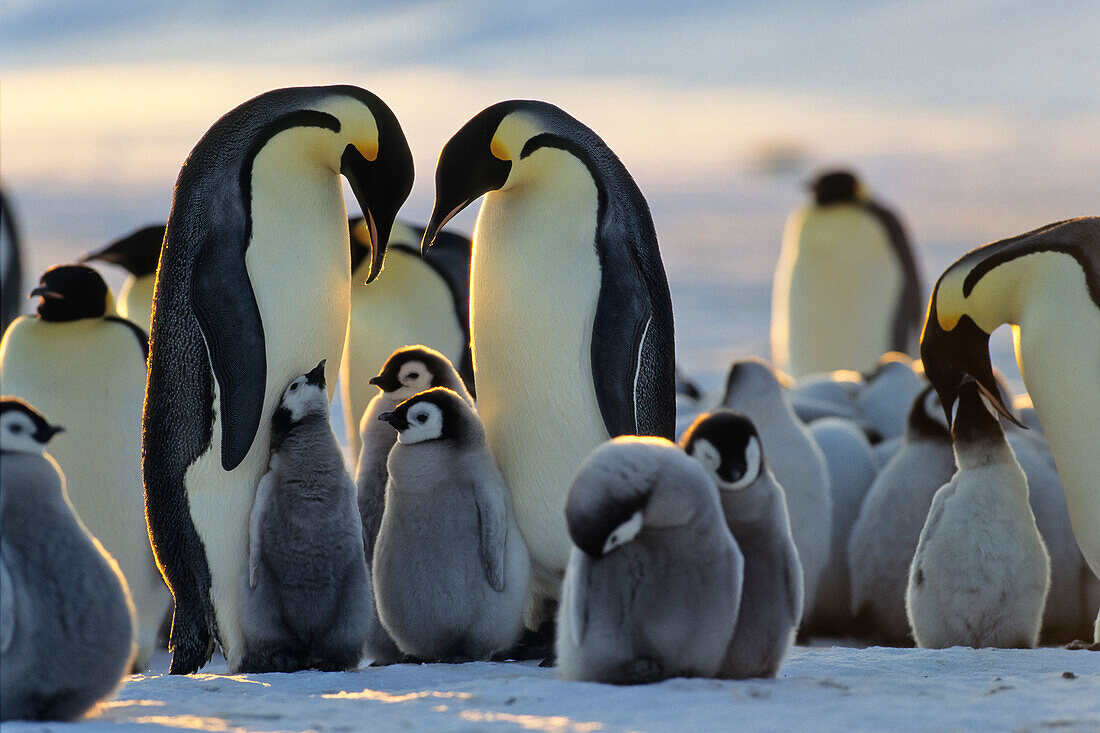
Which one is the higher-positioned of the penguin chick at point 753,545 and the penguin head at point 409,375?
the penguin head at point 409,375

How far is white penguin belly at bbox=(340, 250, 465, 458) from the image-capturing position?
5715mm

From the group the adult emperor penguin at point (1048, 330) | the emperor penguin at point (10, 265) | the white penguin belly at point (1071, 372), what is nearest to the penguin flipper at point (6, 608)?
the adult emperor penguin at point (1048, 330)

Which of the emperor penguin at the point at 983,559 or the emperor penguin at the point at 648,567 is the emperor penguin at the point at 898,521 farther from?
the emperor penguin at the point at 648,567

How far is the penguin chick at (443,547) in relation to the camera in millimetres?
3717

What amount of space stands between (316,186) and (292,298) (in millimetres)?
348

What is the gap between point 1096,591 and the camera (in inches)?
205

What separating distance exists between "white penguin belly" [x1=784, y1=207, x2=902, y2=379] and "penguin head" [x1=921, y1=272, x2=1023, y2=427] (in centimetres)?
784

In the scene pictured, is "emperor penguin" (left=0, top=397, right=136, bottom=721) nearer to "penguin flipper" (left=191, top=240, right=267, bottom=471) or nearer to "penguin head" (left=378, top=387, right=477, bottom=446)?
"penguin flipper" (left=191, top=240, right=267, bottom=471)

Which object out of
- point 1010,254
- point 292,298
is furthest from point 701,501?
point 1010,254

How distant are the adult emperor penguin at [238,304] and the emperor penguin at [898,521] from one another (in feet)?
7.25

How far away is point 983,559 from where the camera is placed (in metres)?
4.12

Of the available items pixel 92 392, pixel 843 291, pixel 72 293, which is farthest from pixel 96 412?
pixel 843 291

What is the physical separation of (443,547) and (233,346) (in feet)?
2.62

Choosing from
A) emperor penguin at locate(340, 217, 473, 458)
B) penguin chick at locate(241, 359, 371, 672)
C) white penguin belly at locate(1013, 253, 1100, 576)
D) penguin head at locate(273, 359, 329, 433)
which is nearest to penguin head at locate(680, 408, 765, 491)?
penguin chick at locate(241, 359, 371, 672)
